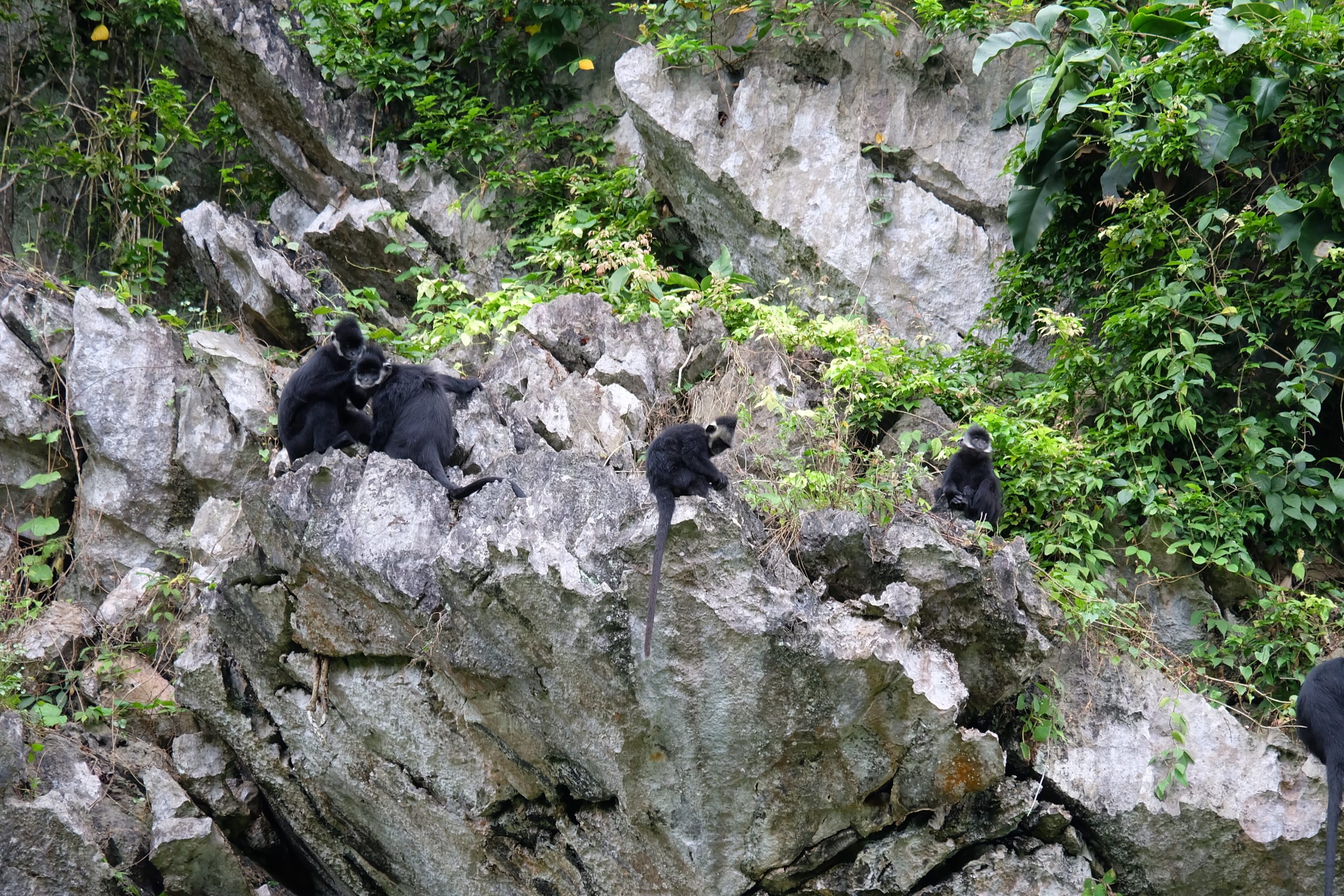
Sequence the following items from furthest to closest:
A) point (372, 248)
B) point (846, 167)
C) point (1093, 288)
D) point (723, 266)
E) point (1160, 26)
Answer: point (372, 248) → point (846, 167) → point (723, 266) → point (1093, 288) → point (1160, 26)

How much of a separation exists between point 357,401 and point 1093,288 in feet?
16.6

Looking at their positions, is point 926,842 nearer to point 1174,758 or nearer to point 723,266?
point 1174,758

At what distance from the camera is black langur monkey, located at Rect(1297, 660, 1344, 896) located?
502cm

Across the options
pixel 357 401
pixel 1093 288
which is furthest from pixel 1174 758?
pixel 357 401

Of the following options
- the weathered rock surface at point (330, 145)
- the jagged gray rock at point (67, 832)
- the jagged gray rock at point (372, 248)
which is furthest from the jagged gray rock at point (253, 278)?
the jagged gray rock at point (67, 832)

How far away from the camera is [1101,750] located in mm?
5508

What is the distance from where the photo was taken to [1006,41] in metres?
7.68

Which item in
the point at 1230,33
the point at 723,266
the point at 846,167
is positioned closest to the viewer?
the point at 1230,33

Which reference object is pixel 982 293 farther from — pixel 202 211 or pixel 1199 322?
pixel 202 211

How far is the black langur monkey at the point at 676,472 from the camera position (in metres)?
4.76

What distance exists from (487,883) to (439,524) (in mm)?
2016

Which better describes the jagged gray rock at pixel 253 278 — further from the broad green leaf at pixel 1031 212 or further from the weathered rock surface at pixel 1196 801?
the weathered rock surface at pixel 1196 801

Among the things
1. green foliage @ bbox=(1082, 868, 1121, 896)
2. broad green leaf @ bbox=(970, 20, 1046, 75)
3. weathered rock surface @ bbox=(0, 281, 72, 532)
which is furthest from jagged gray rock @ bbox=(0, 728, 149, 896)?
broad green leaf @ bbox=(970, 20, 1046, 75)

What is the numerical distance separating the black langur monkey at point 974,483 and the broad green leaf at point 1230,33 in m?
2.72
